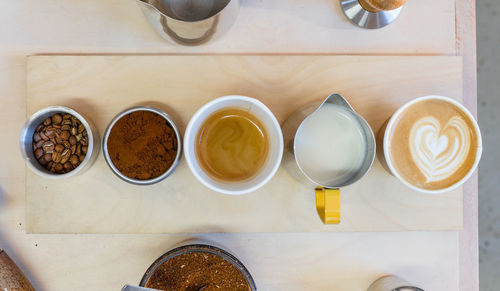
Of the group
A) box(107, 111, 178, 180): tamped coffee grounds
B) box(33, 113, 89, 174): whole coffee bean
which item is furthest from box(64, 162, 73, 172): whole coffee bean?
box(107, 111, 178, 180): tamped coffee grounds

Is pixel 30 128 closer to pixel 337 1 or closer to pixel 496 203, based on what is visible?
pixel 337 1

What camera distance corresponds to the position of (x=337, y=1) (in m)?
0.77

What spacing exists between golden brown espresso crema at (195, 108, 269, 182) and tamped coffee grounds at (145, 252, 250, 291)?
18 centimetres

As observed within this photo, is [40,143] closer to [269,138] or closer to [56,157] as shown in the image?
[56,157]

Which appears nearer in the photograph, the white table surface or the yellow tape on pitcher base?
the yellow tape on pitcher base

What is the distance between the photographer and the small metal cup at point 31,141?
0.67 m

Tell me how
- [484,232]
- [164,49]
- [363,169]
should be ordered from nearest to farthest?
[363,169], [164,49], [484,232]

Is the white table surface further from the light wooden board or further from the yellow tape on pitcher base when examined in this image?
the yellow tape on pitcher base

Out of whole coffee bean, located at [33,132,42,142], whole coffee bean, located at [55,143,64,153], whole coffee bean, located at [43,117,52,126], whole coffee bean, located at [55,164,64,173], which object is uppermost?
whole coffee bean, located at [43,117,52,126]

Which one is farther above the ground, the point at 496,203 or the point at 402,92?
the point at 402,92

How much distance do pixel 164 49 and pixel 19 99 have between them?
0.35 m

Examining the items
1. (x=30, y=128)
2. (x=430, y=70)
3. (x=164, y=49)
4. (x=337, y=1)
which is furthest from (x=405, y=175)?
(x=30, y=128)

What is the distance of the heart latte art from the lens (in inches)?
27.7

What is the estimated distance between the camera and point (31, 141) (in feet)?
2.29
